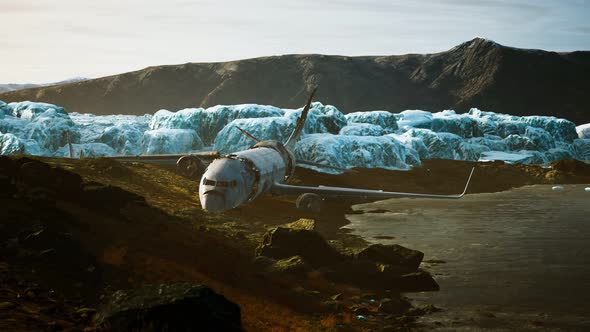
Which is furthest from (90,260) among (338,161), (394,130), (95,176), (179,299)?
(394,130)

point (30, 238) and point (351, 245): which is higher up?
point (30, 238)

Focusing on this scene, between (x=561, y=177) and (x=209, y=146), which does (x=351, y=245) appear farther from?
(x=561, y=177)

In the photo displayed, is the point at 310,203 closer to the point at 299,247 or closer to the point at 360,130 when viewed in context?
the point at 299,247

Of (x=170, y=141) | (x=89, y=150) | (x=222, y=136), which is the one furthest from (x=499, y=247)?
(x=89, y=150)

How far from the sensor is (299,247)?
26.5 meters

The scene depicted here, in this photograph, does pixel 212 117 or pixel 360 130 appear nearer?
pixel 212 117

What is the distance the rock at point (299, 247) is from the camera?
26203 millimetres

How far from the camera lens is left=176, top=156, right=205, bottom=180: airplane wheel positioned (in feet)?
159

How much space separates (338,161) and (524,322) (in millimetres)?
58934

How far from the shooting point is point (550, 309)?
2014 cm

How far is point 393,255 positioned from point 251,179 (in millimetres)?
14843

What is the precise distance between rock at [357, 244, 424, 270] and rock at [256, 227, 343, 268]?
5.36ft

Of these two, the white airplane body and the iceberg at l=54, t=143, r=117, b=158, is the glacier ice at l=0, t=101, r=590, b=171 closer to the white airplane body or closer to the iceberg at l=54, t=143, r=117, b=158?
the iceberg at l=54, t=143, r=117, b=158

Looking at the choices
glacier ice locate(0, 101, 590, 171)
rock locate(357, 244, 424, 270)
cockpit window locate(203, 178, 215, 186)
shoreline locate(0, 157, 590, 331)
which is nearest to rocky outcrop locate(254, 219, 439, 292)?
rock locate(357, 244, 424, 270)
